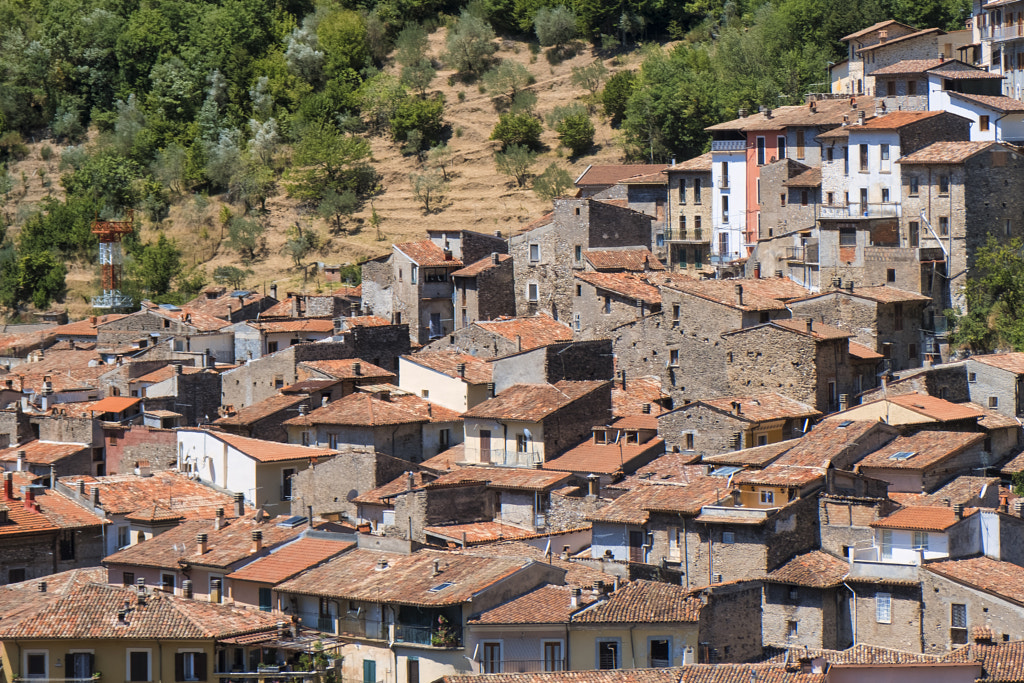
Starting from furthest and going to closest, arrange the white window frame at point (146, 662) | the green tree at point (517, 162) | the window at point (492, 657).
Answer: the green tree at point (517, 162)
the window at point (492, 657)
the white window frame at point (146, 662)

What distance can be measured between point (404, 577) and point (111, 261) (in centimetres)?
4492

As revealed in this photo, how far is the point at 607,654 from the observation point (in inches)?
1256

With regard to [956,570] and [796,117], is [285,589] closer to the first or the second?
[956,570]

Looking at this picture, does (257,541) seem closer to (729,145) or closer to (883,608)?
(883,608)

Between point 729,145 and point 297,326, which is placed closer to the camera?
point 729,145

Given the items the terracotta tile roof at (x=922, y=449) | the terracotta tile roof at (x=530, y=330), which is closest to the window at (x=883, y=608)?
the terracotta tile roof at (x=922, y=449)

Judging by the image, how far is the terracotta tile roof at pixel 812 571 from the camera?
34.6 metres

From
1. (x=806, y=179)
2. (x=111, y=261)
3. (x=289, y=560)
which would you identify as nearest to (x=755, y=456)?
(x=289, y=560)

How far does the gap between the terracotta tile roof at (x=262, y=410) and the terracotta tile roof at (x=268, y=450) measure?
1874mm

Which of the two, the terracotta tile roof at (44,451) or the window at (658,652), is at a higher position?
the terracotta tile roof at (44,451)

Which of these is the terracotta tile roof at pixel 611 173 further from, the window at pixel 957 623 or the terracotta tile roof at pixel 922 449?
the window at pixel 957 623

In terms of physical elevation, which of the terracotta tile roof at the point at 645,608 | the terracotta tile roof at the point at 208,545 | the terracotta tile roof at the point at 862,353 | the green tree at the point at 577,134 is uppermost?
the green tree at the point at 577,134

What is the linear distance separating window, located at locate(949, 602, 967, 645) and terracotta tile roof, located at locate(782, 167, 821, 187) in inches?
799

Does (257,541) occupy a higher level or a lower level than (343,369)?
lower
